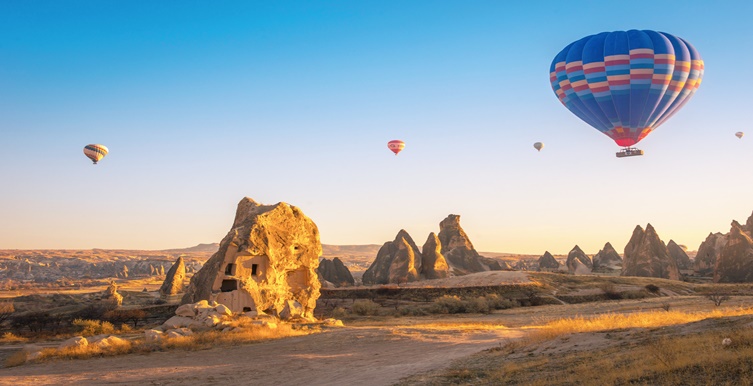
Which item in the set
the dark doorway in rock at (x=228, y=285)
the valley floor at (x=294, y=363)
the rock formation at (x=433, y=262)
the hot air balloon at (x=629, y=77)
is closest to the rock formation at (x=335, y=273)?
the rock formation at (x=433, y=262)

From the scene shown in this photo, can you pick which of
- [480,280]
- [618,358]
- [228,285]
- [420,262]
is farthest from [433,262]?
[618,358]

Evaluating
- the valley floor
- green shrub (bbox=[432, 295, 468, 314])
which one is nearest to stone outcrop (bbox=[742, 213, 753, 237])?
green shrub (bbox=[432, 295, 468, 314])

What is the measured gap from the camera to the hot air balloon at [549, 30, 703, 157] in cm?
3684

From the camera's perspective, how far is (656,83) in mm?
36969

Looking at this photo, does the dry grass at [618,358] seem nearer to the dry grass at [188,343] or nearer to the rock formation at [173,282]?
the dry grass at [188,343]

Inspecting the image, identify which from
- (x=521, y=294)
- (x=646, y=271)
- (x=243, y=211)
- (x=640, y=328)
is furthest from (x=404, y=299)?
(x=646, y=271)

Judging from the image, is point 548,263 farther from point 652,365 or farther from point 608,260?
point 652,365

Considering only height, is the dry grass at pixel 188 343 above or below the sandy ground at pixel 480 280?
below

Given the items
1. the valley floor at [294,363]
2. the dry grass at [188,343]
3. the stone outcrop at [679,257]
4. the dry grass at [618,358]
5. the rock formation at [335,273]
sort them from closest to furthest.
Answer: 1. the dry grass at [618,358]
2. the valley floor at [294,363]
3. the dry grass at [188,343]
4. the rock formation at [335,273]
5. the stone outcrop at [679,257]

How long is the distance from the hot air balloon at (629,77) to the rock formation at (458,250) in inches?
1027

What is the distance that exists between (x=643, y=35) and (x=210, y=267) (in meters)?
30.1

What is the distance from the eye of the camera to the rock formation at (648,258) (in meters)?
57.9

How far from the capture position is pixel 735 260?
5362cm

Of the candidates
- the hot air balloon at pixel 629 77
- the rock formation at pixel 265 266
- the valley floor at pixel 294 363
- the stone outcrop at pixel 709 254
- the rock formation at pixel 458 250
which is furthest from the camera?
the stone outcrop at pixel 709 254
